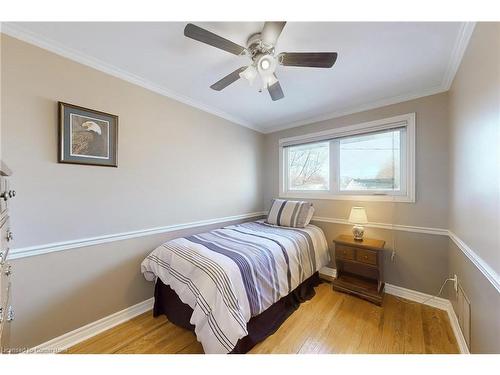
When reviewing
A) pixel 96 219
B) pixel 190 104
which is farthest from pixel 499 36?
pixel 96 219

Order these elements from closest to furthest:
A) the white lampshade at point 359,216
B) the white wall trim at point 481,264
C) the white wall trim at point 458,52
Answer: the white wall trim at point 481,264, the white wall trim at point 458,52, the white lampshade at point 359,216

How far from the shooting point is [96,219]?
5.48 feet

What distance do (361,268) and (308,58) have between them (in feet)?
7.59

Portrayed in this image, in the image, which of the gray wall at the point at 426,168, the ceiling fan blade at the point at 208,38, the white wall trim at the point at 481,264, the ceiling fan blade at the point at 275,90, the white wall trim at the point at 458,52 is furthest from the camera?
the gray wall at the point at 426,168

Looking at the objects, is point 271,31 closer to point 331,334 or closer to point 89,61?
point 89,61

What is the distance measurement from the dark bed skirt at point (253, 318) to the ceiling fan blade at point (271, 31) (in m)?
2.01

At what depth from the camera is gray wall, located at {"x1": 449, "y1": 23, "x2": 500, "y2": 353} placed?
0.96 m

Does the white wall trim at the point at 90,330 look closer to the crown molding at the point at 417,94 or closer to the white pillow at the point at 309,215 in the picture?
the white pillow at the point at 309,215

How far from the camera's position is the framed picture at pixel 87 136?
1.50 metres

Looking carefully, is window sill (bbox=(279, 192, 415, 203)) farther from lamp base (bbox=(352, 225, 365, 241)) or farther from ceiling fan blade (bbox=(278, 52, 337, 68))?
ceiling fan blade (bbox=(278, 52, 337, 68))

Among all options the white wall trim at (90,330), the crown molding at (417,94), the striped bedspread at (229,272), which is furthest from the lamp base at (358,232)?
the white wall trim at (90,330)

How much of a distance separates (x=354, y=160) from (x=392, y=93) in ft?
2.77

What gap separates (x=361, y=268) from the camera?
7.65 feet

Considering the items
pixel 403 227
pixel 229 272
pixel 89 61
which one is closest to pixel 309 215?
pixel 403 227
